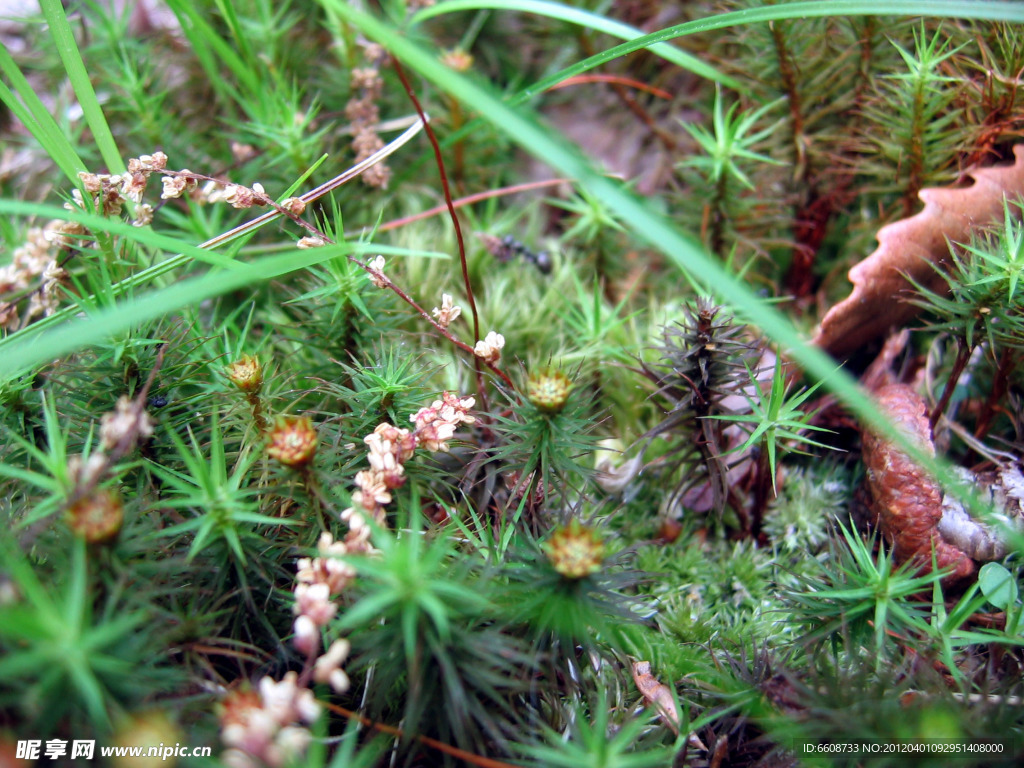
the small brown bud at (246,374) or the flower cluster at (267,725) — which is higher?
the small brown bud at (246,374)

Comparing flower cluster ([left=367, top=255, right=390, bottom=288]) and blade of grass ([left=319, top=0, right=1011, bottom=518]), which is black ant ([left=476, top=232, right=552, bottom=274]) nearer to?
flower cluster ([left=367, top=255, right=390, bottom=288])

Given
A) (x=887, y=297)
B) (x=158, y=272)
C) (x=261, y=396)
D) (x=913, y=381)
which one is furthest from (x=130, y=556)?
(x=913, y=381)

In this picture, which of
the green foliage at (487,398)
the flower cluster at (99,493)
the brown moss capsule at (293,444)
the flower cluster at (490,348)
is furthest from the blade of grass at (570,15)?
the flower cluster at (99,493)

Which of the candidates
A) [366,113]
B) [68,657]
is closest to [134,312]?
[68,657]

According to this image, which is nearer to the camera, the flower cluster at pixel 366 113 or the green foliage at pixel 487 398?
the green foliage at pixel 487 398

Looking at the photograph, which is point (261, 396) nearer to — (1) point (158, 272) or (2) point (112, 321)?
(1) point (158, 272)

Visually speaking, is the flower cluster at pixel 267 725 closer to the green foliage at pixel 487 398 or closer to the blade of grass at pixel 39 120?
the green foliage at pixel 487 398

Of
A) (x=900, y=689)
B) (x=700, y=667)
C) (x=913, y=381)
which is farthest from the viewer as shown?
(x=913, y=381)

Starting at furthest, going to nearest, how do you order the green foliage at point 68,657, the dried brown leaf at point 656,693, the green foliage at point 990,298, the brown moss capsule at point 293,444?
the green foliage at point 990,298 → the dried brown leaf at point 656,693 → the brown moss capsule at point 293,444 → the green foliage at point 68,657
